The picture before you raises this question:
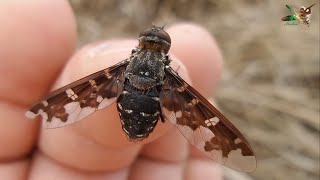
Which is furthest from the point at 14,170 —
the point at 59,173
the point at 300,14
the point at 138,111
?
the point at 300,14

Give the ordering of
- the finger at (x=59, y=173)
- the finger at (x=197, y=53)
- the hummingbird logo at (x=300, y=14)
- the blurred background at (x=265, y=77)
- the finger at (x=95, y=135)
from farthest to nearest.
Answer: the blurred background at (x=265, y=77) < the finger at (x=197, y=53) < the finger at (x=59, y=173) < the finger at (x=95, y=135) < the hummingbird logo at (x=300, y=14)

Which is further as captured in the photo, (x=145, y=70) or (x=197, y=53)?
(x=197, y=53)

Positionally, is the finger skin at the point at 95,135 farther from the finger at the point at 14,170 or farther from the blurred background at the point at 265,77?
the blurred background at the point at 265,77

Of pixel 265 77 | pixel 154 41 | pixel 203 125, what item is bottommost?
pixel 203 125

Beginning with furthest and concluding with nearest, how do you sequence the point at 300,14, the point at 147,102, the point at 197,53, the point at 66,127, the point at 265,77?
the point at 265,77, the point at 197,53, the point at 66,127, the point at 147,102, the point at 300,14

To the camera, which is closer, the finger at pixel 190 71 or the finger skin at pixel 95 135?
the finger skin at pixel 95 135

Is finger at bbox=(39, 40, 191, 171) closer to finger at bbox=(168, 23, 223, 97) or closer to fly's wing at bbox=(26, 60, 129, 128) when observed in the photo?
fly's wing at bbox=(26, 60, 129, 128)

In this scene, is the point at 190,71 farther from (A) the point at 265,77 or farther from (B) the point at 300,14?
(A) the point at 265,77

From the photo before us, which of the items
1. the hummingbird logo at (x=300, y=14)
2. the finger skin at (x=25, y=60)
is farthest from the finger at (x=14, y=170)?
the hummingbird logo at (x=300, y=14)

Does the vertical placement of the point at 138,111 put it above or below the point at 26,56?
below
